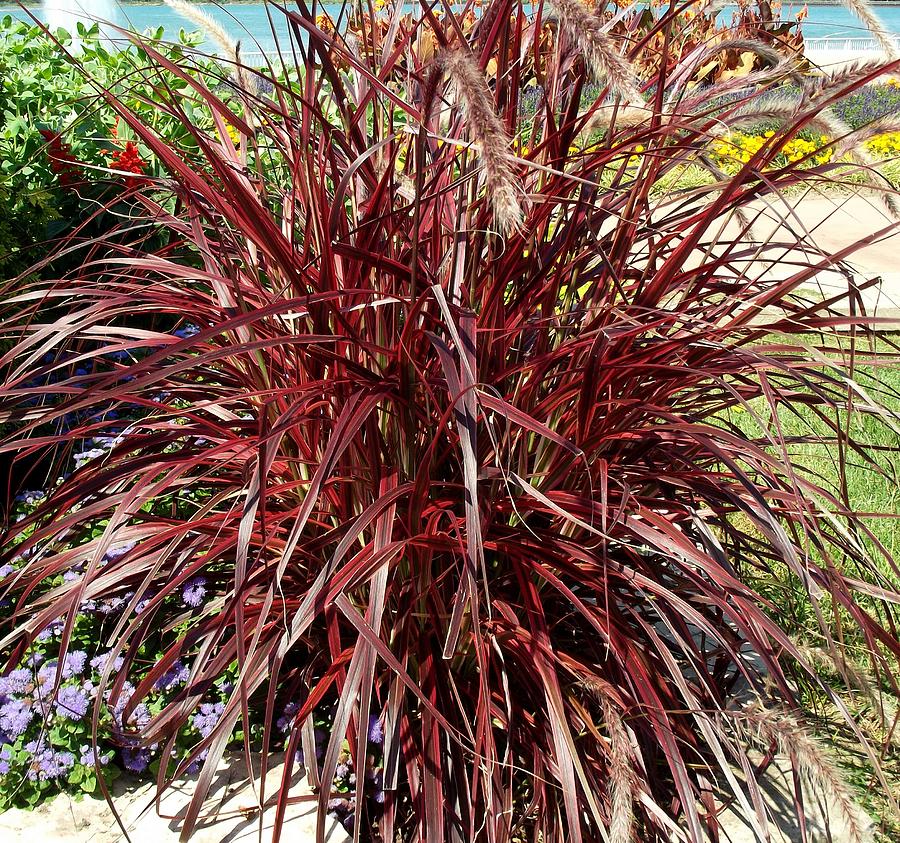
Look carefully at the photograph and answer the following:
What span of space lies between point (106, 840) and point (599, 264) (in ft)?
5.17

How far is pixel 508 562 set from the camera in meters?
A: 1.98

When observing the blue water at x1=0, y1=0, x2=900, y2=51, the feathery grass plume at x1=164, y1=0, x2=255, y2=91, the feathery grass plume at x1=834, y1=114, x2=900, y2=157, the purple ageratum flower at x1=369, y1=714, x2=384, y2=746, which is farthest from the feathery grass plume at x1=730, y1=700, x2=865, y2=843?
the feathery grass plume at x1=164, y1=0, x2=255, y2=91

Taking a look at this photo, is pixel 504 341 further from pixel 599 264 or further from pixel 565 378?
pixel 599 264

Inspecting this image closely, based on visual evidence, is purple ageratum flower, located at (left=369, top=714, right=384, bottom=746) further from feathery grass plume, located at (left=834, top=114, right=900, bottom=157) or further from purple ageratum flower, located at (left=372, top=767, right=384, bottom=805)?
feathery grass plume, located at (left=834, top=114, right=900, bottom=157)

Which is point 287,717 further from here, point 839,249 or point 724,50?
point 839,249

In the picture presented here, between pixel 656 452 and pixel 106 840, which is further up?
pixel 656 452

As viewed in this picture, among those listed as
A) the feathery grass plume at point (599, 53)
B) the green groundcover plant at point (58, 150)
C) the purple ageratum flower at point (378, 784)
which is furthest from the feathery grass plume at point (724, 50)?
the purple ageratum flower at point (378, 784)

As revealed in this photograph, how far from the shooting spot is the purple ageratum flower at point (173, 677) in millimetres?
1977

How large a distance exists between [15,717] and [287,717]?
57 cm

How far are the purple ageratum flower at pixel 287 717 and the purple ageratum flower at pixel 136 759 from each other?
0.27 m

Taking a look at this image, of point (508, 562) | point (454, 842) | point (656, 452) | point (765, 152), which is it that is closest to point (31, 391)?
point (508, 562)

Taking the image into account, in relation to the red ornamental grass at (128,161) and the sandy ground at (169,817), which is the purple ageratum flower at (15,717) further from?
the red ornamental grass at (128,161)

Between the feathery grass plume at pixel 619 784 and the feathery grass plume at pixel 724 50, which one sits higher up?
the feathery grass plume at pixel 724 50

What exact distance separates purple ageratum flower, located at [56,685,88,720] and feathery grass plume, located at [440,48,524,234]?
1.45 metres
